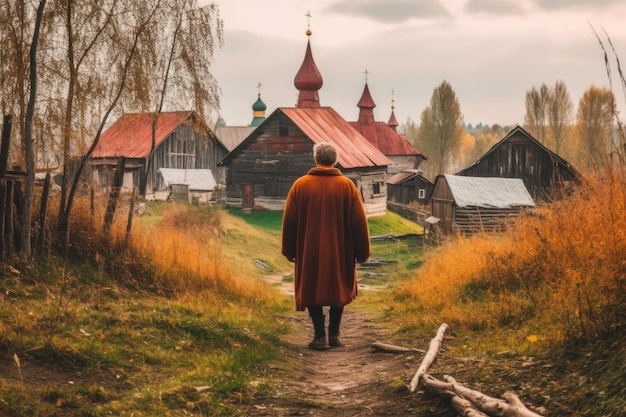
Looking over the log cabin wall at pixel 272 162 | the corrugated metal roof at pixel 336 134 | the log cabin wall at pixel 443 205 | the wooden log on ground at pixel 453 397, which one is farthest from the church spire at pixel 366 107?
the wooden log on ground at pixel 453 397

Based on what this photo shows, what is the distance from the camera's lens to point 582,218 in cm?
804

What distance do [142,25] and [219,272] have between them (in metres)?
4.25

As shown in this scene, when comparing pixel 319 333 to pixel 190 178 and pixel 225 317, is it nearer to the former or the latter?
pixel 225 317

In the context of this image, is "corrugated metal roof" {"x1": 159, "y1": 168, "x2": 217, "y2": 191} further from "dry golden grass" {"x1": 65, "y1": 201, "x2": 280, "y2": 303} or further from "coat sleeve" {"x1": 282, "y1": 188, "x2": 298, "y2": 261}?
"coat sleeve" {"x1": 282, "y1": 188, "x2": 298, "y2": 261}

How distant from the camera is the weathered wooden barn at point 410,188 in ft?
178

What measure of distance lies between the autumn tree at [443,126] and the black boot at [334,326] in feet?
188

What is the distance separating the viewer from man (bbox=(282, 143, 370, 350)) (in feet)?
25.9

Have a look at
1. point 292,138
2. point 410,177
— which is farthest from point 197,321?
point 410,177

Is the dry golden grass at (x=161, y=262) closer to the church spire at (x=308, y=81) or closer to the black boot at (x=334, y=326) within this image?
the black boot at (x=334, y=326)

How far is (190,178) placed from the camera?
1571 inches

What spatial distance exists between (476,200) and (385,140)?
1362 inches

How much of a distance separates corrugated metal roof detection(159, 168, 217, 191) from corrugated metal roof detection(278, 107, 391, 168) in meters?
6.92

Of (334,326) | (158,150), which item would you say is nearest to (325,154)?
(334,326)

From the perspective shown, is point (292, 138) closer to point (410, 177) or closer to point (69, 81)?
point (410, 177)
